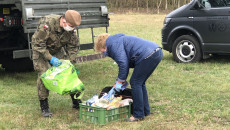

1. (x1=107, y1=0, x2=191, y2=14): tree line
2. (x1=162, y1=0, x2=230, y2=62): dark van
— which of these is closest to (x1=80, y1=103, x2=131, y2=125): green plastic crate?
(x1=162, y1=0, x2=230, y2=62): dark van

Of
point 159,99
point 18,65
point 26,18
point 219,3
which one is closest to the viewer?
point 159,99

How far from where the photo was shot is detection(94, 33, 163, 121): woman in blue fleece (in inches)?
202

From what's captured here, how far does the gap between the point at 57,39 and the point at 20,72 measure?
426cm

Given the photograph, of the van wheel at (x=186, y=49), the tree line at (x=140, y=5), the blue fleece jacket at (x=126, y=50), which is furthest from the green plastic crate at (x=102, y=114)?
the tree line at (x=140, y=5)

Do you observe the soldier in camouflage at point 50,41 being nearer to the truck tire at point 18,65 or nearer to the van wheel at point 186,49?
the truck tire at point 18,65

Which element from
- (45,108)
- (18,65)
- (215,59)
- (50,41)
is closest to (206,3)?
(215,59)

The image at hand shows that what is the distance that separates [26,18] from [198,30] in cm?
467

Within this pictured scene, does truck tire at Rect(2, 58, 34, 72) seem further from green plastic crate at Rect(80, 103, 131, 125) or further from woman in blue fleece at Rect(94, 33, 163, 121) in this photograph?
woman in blue fleece at Rect(94, 33, 163, 121)

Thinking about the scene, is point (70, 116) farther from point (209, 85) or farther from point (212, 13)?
point (212, 13)

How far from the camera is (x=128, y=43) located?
17.3 feet

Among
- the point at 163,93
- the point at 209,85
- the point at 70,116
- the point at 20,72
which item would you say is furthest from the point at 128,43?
the point at 20,72

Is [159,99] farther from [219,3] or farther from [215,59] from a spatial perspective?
[215,59]

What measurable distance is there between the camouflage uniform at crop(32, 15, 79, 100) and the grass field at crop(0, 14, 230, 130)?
21.0 inches

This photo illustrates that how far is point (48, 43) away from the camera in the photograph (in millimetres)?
5836
